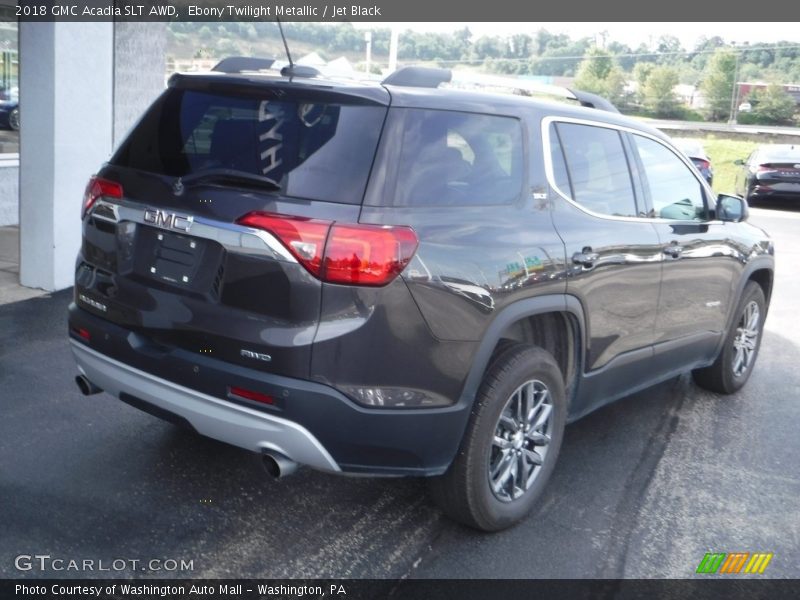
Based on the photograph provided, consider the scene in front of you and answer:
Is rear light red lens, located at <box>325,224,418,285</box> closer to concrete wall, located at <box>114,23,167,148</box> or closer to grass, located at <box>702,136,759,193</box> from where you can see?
concrete wall, located at <box>114,23,167,148</box>

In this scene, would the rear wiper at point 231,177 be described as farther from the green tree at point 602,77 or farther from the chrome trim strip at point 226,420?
the green tree at point 602,77

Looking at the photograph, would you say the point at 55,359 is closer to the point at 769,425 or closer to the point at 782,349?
the point at 769,425

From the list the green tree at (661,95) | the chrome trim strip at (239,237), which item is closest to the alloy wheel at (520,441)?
the chrome trim strip at (239,237)

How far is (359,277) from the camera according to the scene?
10.7ft

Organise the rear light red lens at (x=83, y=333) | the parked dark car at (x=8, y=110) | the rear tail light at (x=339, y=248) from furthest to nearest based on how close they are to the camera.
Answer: the parked dark car at (x=8, y=110) < the rear light red lens at (x=83, y=333) < the rear tail light at (x=339, y=248)

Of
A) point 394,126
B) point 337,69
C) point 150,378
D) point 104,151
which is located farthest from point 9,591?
point 104,151

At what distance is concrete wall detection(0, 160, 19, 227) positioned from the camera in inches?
424

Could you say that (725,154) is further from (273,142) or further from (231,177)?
(231,177)

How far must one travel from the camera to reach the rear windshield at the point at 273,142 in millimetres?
3352

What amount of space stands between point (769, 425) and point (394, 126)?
3.59 m

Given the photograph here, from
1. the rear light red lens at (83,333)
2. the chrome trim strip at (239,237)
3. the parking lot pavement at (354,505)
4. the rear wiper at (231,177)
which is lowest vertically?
the parking lot pavement at (354,505)

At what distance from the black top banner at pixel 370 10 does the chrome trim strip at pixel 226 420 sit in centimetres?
158

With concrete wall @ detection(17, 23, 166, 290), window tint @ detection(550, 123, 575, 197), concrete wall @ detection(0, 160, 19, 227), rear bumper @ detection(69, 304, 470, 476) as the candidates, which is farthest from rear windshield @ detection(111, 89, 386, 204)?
concrete wall @ detection(0, 160, 19, 227)

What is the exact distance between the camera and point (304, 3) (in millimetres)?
8680
